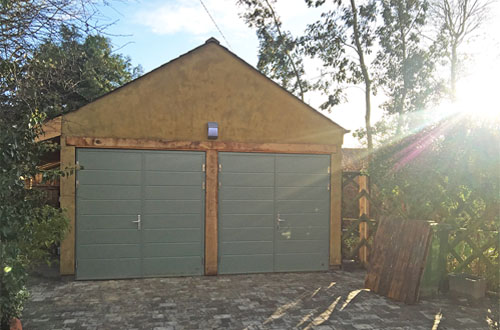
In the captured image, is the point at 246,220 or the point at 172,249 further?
the point at 246,220

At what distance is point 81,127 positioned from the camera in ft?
24.1

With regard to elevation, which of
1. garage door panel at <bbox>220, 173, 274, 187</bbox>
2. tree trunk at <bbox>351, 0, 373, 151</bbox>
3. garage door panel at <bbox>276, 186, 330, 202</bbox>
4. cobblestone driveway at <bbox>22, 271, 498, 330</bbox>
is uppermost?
tree trunk at <bbox>351, 0, 373, 151</bbox>

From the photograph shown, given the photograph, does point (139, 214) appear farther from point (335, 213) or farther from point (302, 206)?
point (335, 213)

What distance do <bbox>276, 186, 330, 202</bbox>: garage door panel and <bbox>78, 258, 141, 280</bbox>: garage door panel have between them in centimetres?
323

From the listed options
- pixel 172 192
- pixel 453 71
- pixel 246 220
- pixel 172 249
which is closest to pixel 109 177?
pixel 172 192

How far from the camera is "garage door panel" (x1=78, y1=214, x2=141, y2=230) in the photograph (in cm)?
735

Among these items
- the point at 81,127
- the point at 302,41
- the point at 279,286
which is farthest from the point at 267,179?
the point at 302,41

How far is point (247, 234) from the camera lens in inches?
315

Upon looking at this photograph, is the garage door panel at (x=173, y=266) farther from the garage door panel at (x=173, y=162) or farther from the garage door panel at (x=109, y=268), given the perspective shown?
the garage door panel at (x=173, y=162)

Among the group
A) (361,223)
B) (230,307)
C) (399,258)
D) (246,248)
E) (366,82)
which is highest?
(366,82)

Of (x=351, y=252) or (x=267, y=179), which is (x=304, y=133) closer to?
(x=267, y=179)

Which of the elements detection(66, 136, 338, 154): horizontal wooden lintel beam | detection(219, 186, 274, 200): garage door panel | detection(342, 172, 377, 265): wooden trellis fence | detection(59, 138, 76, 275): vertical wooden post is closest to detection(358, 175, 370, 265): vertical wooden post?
detection(342, 172, 377, 265): wooden trellis fence

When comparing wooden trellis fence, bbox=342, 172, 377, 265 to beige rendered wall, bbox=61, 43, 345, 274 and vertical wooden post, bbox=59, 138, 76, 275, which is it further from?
vertical wooden post, bbox=59, 138, 76, 275

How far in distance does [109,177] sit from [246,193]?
109 inches
